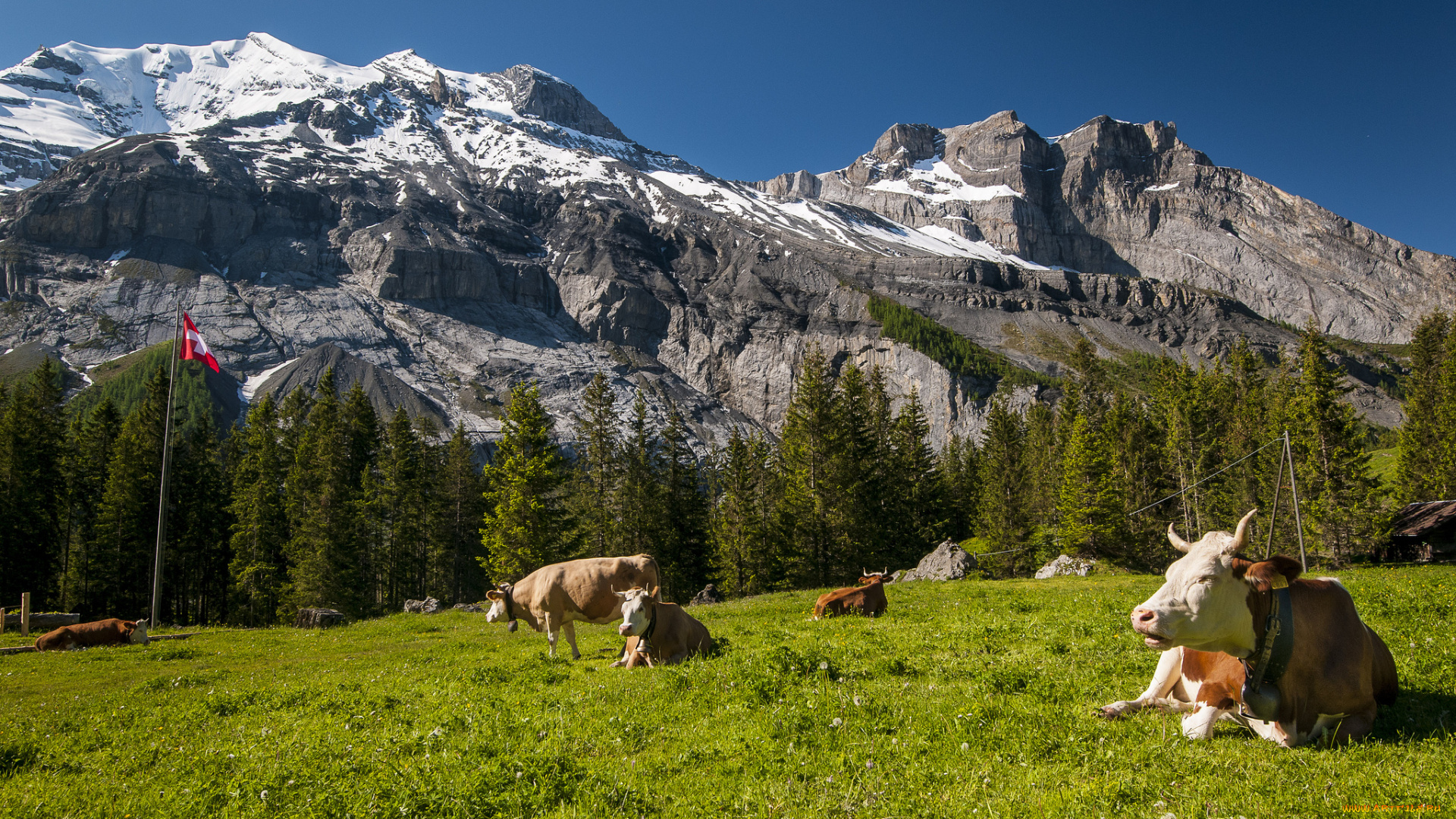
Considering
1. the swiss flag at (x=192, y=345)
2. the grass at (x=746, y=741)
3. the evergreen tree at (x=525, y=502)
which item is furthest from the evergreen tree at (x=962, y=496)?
the swiss flag at (x=192, y=345)

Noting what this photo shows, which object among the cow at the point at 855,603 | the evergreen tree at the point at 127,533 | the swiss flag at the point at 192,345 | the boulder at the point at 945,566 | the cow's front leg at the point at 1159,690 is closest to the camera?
the cow's front leg at the point at 1159,690

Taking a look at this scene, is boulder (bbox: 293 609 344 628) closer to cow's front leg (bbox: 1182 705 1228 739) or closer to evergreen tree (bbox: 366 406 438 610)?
evergreen tree (bbox: 366 406 438 610)

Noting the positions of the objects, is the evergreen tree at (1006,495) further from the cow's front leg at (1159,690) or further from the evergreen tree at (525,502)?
the cow's front leg at (1159,690)

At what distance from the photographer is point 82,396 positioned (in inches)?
4803

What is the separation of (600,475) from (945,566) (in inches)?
Result: 941

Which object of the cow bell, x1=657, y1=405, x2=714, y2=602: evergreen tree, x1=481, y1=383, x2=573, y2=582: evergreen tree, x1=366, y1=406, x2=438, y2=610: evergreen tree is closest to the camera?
the cow bell

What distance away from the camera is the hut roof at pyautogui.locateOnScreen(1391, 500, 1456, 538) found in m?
29.6

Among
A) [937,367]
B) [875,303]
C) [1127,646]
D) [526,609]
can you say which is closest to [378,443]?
[526,609]

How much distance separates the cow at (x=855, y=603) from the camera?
16.8 metres

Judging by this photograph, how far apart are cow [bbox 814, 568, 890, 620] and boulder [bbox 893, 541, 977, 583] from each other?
15.2 m

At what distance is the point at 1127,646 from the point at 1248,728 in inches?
155

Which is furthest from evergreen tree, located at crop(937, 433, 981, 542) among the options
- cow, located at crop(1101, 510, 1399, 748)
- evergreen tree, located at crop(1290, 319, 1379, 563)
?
cow, located at crop(1101, 510, 1399, 748)

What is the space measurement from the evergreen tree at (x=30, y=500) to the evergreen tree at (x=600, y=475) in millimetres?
30986

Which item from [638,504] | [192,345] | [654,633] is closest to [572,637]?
[654,633]
